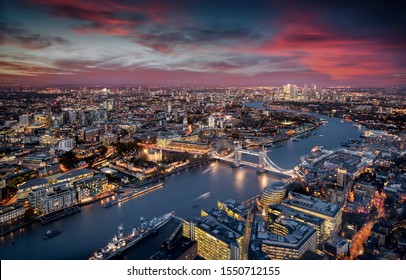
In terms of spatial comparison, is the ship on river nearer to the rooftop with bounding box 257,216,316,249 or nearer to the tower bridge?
the rooftop with bounding box 257,216,316,249

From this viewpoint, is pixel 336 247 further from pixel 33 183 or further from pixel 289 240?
pixel 33 183

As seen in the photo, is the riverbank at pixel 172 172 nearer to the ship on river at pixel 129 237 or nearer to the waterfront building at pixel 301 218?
the ship on river at pixel 129 237

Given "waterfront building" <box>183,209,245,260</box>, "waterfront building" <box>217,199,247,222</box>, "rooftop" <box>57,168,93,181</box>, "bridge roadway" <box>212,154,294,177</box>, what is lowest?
"bridge roadway" <box>212,154,294,177</box>

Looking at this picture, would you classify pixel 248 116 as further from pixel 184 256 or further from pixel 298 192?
pixel 184 256

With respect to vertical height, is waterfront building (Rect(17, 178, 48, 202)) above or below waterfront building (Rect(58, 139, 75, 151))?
below

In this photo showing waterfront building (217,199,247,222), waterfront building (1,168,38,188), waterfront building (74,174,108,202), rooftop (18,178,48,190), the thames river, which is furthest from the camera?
waterfront building (1,168,38,188)

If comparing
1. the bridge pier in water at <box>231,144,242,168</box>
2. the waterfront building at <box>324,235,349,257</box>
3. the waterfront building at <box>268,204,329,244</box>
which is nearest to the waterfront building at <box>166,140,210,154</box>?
the bridge pier in water at <box>231,144,242,168</box>
